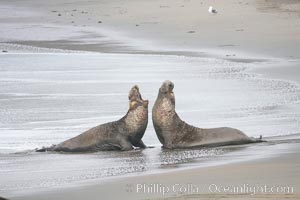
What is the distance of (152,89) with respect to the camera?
15508mm

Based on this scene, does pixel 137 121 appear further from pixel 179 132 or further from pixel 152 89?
pixel 152 89

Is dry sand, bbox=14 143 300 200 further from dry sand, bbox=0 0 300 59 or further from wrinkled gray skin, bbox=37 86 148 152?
dry sand, bbox=0 0 300 59

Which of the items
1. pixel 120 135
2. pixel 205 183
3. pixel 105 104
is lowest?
pixel 205 183

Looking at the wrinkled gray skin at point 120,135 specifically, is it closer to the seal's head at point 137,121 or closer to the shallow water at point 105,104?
the seal's head at point 137,121

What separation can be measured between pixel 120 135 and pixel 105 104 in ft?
11.6

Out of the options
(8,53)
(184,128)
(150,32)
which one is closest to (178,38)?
(150,32)

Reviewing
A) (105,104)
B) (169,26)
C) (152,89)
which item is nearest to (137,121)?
(105,104)

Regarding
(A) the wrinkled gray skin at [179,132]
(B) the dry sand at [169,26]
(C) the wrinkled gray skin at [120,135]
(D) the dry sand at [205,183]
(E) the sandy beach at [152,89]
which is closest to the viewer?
(D) the dry sand at [205,183]

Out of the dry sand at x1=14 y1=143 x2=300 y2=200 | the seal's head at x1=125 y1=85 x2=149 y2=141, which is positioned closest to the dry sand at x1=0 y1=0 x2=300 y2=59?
the seal's head at x1=125 y1=85 x2=149 y2=141

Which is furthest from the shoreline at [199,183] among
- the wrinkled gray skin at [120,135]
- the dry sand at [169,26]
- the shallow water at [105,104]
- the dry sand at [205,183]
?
the dry sand at [169,26]

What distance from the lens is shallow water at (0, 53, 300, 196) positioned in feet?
30.5

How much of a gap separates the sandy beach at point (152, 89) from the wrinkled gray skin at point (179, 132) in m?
0.28

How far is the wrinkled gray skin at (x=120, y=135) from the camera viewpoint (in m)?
10.7

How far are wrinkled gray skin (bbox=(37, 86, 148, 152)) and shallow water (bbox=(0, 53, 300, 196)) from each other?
0.95ft
